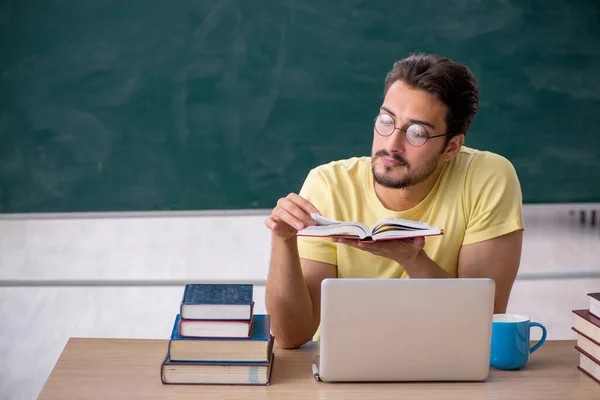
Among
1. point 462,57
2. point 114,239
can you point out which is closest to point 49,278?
point 114,239

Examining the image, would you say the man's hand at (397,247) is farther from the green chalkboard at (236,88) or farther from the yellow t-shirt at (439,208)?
the green chalkboard at (236,88)

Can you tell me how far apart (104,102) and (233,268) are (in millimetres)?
1049

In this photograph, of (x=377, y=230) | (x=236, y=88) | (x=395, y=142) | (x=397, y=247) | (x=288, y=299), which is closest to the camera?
(x=377, y=230)

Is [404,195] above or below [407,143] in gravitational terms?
below

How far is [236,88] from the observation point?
3785 millimetres

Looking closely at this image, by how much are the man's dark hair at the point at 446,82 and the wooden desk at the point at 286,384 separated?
0.68 metres

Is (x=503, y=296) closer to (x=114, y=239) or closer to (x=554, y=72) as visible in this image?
(x=554, y=72)

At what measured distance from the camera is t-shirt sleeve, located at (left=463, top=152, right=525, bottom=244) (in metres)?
2.04

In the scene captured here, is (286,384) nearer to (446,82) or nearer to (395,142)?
(395,142)

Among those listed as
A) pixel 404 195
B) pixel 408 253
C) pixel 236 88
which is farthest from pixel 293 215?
pixel 236 88

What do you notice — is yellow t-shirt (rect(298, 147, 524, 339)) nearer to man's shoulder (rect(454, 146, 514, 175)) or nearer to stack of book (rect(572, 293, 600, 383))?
man's shoulder (rect(454, 146, 514, 175))

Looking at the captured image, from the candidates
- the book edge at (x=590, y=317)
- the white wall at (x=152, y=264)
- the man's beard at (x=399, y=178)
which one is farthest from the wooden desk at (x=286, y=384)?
the white wall at (x=152, y=264)

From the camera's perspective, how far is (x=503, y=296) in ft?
6.49

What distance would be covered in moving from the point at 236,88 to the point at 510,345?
7.89 feet
